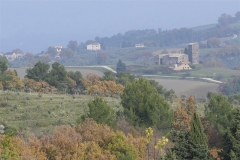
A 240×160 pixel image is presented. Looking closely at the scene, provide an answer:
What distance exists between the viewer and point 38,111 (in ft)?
84.6

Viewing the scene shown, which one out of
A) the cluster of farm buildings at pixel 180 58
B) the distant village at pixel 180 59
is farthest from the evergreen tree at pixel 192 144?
the cluster of farm buildings at pixel 180 58

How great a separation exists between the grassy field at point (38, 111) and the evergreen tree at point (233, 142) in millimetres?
8900

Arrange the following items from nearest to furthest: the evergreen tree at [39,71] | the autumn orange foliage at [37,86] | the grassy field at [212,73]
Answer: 1. the autumn orange foliage at [37,86]
2. the evergreen tree at [39,71]
3. the grassy field at [212,73]

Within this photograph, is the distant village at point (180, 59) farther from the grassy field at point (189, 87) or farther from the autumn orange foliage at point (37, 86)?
the autumn orange foliage at point (37, 86)

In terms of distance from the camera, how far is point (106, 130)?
17828 mm

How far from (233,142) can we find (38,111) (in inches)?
516

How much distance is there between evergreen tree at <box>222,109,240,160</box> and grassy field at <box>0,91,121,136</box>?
8900 mm

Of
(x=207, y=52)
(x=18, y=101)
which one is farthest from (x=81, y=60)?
(x=18, y=101)

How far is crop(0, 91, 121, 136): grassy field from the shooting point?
23.1 meters

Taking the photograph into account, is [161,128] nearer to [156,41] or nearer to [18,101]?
[18,101]

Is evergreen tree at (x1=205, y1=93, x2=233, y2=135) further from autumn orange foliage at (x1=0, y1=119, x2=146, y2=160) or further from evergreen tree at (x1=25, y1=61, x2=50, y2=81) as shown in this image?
evergreen tree at (x1=25, y1=61, x2=50, y2=81)

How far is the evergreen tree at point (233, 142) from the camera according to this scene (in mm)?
15375

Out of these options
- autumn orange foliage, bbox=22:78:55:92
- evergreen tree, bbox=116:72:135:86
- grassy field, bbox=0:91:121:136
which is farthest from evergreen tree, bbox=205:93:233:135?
evergreen tree, bbox=116:72:135:86

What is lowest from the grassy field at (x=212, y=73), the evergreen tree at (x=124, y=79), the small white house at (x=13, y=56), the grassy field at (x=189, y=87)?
the grassy field at (x=189, y=87)
